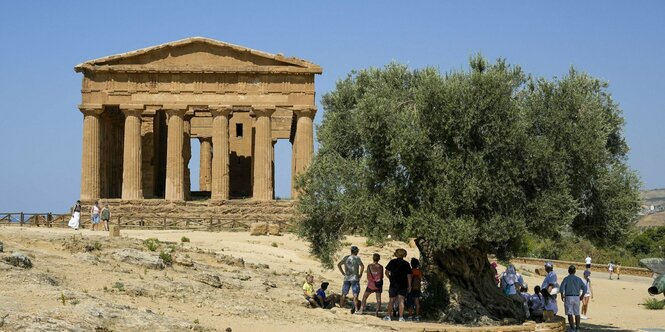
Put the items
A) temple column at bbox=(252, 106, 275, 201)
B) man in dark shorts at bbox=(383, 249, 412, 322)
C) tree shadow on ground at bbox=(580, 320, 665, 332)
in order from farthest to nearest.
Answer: temple column at bbox=(252, 106, 275, 201) < tree shadow on ground at bbox=(580, 320, 665, 332) < man in dark shorts at bbox=(383, 249, 412, 322)

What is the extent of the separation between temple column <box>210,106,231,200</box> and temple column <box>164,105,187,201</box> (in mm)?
1627

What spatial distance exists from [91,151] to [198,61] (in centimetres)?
710

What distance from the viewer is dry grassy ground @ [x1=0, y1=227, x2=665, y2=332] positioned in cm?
1569

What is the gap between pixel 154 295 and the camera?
19000 mm

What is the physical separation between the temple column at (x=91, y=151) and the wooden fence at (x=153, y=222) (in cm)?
296

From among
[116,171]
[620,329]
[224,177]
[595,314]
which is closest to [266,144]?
[224,177]

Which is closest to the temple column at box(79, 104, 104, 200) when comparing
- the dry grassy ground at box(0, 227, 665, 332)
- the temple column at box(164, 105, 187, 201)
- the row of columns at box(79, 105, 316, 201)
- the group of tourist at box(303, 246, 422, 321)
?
the row of columns at box(79, 105, 316, 201)

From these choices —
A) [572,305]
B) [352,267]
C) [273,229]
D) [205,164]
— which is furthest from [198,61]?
[572,305]

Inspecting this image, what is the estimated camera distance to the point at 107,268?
20.9 meters

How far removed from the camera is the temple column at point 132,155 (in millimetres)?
48688

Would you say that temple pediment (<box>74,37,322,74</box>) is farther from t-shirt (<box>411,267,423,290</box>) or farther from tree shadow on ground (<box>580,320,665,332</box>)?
t-shirt (<box>411,267,423,290</box>)

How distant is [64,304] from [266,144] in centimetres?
3427

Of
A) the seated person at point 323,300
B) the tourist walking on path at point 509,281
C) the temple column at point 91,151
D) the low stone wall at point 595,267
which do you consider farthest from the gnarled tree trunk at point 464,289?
the temple column at point 91,151

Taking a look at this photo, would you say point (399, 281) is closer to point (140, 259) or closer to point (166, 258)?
point (166, 258)
